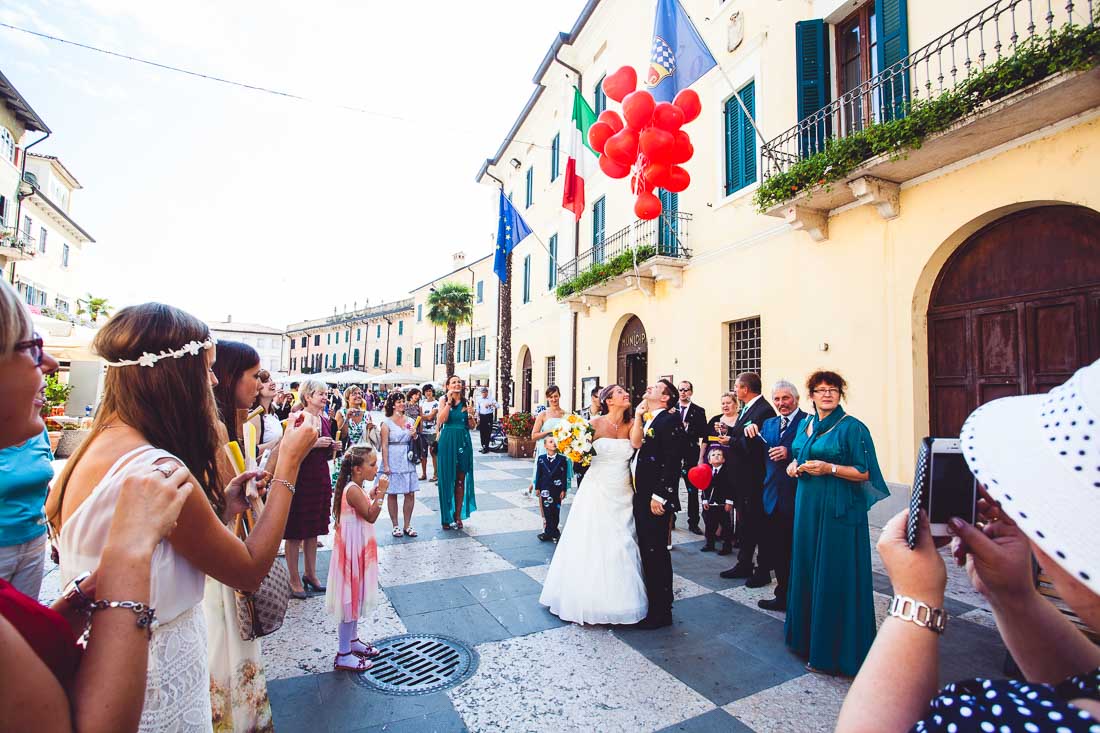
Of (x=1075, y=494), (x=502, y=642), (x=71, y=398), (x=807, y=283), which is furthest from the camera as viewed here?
(x=71, y=398)

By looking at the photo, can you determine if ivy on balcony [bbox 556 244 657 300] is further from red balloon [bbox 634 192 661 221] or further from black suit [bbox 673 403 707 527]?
black suit [bbox 673 403 707 527]

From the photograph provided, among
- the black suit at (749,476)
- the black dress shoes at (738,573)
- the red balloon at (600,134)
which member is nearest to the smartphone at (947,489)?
the black suit at (749,476)

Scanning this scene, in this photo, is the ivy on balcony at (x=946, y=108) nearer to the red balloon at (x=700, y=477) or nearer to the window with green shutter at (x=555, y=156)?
the red balloon at (x=700, y=477)

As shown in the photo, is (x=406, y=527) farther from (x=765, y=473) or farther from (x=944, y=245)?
(x=944, y=245)

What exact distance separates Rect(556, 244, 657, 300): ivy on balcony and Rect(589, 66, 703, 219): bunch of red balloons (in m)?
4.04

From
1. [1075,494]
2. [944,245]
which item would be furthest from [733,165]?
[1075,494]

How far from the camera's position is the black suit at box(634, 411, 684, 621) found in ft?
13.8

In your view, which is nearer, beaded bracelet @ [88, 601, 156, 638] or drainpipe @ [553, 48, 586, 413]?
beaded bracelet @ [88, 601, 156, 638]

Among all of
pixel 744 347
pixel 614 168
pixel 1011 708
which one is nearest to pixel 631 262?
pixel 744 347

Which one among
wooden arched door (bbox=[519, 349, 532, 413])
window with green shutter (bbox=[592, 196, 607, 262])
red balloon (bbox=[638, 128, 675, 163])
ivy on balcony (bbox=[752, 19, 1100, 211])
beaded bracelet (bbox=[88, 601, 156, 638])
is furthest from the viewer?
wooden arched door (bbox=[519, 349, 532, 413])

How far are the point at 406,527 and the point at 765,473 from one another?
443 centimetres

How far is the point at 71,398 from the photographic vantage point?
57.8ft

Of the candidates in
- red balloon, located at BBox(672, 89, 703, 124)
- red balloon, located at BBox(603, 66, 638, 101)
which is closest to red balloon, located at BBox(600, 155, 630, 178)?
red balloon, located at BBox(603, 66, 638, 101)

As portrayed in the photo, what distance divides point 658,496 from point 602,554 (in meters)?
0.68
